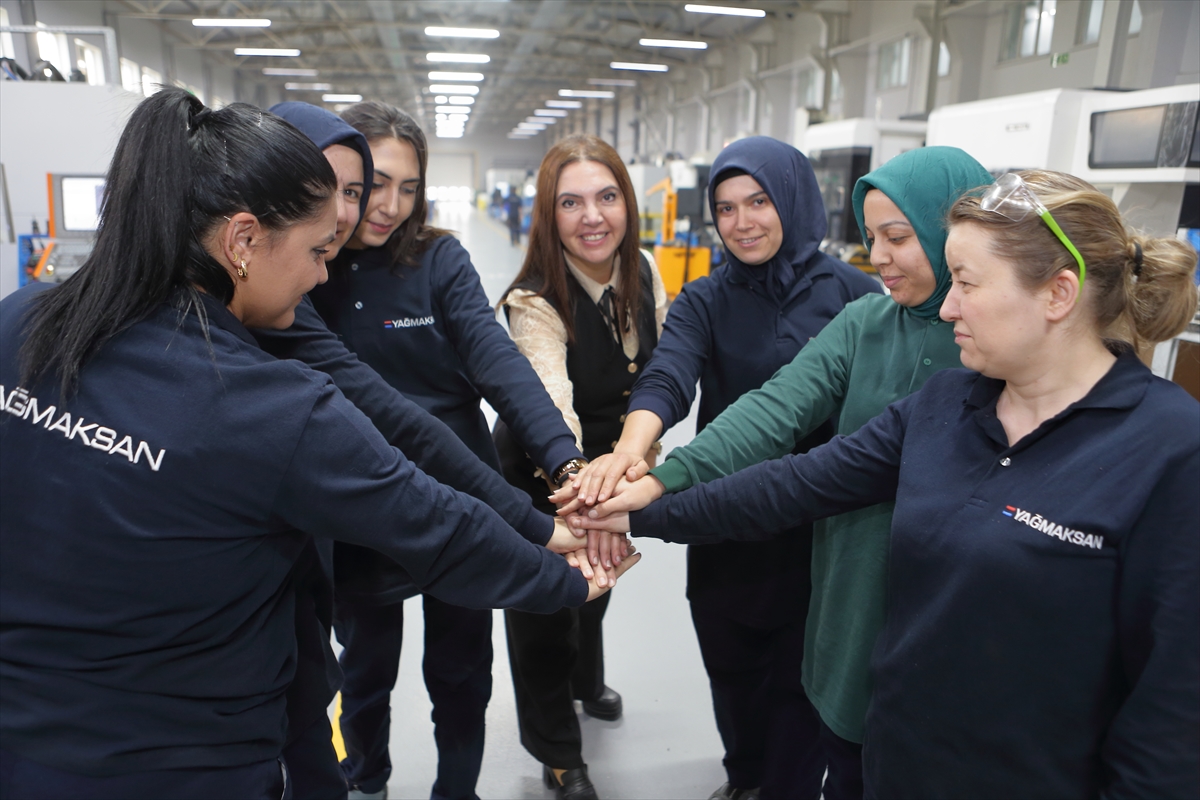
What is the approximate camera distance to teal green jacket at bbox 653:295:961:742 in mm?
1348

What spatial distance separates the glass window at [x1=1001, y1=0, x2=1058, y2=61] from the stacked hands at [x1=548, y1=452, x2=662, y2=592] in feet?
27.8

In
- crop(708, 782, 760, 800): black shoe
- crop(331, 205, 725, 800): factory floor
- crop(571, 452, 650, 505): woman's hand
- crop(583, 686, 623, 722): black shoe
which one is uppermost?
crop(571, 452, 650, 505): woman's hand

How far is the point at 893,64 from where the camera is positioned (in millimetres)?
10812

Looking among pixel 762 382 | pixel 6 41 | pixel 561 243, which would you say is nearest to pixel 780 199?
pixel 762 382

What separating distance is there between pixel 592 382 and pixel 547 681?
75 cm

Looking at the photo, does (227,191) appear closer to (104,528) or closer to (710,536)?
(104,528)

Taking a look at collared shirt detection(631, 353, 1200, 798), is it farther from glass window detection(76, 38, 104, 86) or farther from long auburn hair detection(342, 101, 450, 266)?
glass window detection(76, 38, 104, 86)

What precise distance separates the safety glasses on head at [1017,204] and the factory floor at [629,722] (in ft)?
4.54

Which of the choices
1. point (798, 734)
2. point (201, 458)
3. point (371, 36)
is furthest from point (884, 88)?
Answer: point (201, 458)

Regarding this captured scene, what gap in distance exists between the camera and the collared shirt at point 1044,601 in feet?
2.84

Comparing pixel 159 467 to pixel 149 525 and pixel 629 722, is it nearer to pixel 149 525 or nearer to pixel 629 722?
pixel 149 525

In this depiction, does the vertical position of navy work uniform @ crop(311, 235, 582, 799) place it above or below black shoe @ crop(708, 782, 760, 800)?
above

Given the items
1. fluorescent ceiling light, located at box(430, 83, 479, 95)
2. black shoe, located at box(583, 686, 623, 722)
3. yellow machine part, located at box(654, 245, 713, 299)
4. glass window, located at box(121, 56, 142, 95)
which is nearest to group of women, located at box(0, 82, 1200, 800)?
black shoe, located at box(583, 686, 623, 722)

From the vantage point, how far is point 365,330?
163 centimetres
